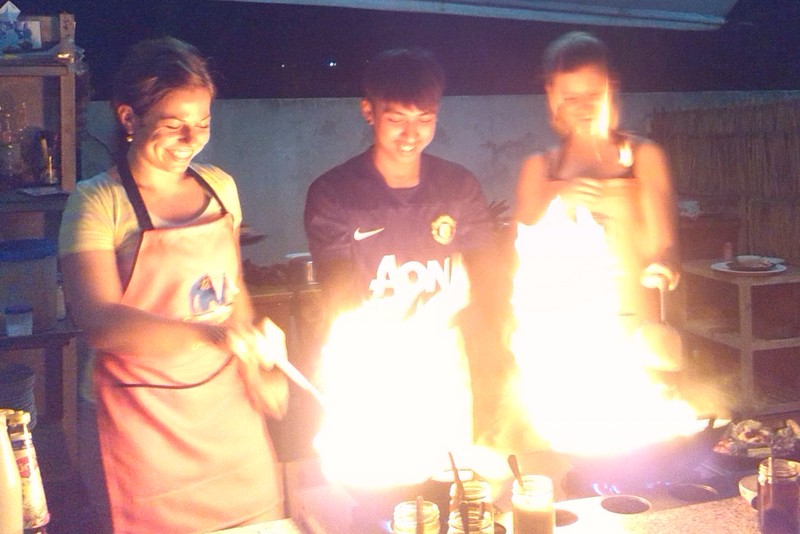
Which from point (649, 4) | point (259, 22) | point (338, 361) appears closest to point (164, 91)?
point (338, 361)

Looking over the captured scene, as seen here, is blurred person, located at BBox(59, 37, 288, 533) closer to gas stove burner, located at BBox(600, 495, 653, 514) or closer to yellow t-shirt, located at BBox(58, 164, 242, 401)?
yellow t-shirt, located at BBox(58, 164, 242, 401)

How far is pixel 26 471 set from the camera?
172cm

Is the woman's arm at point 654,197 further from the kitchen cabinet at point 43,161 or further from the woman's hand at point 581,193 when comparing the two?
the kitchen cabinet at point 43,161

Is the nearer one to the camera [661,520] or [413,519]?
[413,519]

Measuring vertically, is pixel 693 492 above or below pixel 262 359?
below

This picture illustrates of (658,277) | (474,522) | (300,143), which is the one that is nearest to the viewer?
(474,522)

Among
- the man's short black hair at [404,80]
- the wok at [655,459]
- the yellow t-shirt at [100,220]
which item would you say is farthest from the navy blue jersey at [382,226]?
the wok at [655,459]

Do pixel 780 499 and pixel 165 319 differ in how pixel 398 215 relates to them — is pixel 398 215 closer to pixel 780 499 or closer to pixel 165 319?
pixel 165 319

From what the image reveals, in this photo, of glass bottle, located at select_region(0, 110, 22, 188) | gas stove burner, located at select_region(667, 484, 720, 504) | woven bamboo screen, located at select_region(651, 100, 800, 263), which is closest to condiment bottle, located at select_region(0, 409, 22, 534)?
gas stove burner, located at select_region(667, 484, 720, 504)

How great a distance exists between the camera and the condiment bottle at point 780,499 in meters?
1.62

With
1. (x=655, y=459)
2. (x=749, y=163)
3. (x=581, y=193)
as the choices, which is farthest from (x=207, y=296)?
(x=749, y=163)

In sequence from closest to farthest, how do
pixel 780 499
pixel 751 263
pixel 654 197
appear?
pixel 780 499
pixel 654 197
pixel 751 263

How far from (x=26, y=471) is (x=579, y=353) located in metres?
1.33

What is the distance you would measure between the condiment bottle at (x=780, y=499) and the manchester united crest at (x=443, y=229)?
127 cm
